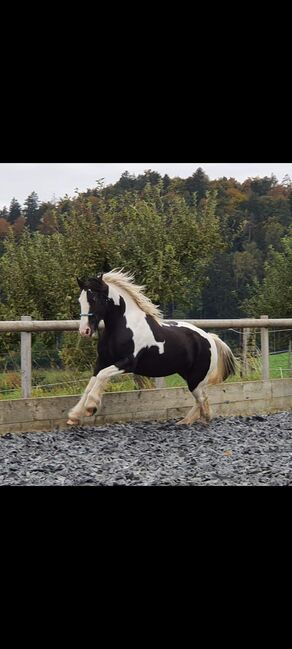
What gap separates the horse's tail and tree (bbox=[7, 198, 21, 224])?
3403 centimetres

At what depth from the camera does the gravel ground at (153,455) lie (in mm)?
5516

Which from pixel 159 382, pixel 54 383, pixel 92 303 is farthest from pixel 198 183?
pixel 92 303

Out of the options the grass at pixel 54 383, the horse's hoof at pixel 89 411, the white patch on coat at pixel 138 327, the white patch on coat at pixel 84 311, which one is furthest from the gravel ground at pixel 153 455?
the grass at pixel 54 383

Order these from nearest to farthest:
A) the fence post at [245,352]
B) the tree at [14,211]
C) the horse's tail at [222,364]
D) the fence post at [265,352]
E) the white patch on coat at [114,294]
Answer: the white patch on coat at [114,294] → the horse's tail at [222,364] → the fence post at [265,352] → the fence post at [245,352] → the tree at [14,211]

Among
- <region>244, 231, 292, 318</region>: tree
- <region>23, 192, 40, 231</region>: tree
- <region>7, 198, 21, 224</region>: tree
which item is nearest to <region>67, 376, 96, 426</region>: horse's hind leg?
<region>244, 231, 292, 318</region>: tree

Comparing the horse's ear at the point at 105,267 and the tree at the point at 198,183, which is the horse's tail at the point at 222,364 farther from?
the tree at the point at 198,183

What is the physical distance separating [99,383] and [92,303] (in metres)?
0.71

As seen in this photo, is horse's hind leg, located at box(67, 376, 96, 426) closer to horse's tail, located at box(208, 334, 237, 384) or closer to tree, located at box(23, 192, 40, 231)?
horse's tail, located at box(208, 334, 237, 384)

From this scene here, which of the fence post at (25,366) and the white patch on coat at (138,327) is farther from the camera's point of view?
the white patch on coat at (138,327)

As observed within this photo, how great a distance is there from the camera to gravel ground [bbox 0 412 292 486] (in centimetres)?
552

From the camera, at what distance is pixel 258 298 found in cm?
3428

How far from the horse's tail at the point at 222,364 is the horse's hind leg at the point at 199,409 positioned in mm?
171

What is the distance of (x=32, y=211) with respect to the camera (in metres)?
41.4
